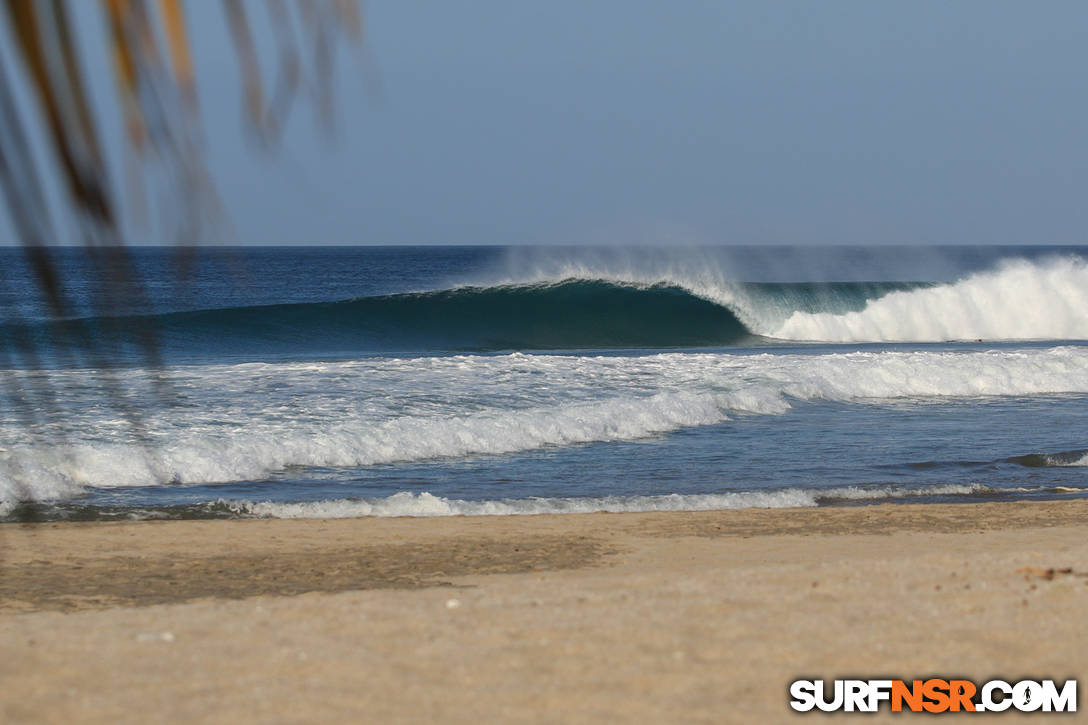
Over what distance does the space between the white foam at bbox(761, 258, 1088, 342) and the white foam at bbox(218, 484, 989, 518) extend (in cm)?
1964

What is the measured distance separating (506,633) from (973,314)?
2839 cm

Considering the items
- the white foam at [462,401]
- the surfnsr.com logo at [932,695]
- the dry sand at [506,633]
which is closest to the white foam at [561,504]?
the white foam at [462,401]

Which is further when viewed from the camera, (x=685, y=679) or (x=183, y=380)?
(x=183, y=380)

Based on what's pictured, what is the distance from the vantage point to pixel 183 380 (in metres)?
15.1

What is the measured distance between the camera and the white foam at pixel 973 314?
28906mm

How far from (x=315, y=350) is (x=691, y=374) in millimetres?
11674

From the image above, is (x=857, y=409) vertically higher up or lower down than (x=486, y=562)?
lower down

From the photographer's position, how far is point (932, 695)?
3150 mm

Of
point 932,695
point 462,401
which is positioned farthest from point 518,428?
point 932,695

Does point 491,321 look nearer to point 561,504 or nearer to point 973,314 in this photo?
point 973,314

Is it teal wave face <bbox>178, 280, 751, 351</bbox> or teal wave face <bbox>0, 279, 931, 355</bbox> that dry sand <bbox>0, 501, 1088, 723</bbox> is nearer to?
teal wave face <bbox>0, 279, 931, 355</bbox>

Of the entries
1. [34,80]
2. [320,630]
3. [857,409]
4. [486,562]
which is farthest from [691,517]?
[34,80]

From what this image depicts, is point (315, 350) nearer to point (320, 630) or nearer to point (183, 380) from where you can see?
point (183, 380)

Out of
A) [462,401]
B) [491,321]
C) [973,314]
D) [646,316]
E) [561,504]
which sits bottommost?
[973,314]
